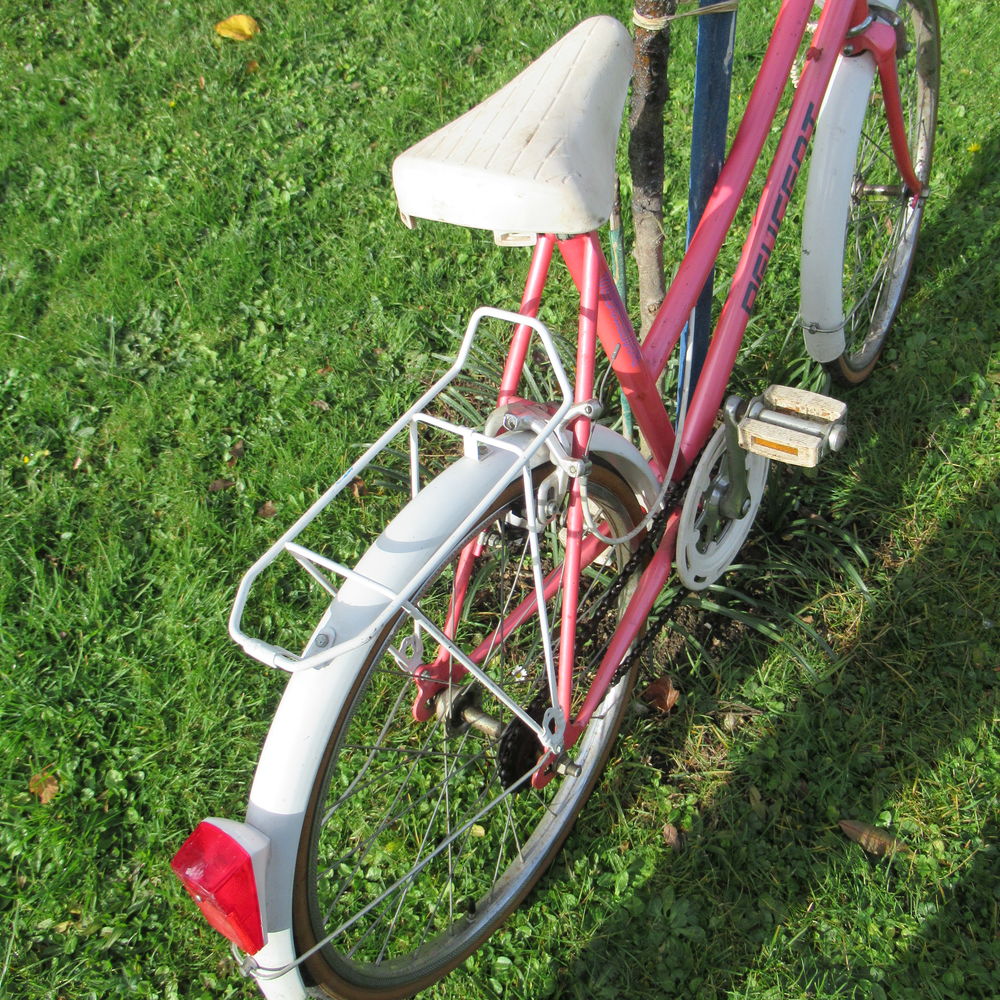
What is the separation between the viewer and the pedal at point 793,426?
6.57 feet

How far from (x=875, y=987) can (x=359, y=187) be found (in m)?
3.24

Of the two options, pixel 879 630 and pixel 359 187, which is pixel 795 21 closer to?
pixel 879 630

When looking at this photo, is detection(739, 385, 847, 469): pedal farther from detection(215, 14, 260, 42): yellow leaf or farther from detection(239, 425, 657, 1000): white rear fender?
detection(215, 14, 260, 42): yellow leaf

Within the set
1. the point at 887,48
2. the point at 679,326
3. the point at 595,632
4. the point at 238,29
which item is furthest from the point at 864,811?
the point at 238,29

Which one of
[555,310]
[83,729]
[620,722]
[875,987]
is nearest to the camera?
[875,987]

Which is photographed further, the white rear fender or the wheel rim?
the wheel rim

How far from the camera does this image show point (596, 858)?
7.27ft

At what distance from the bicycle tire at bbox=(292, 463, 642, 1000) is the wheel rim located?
4.32ft

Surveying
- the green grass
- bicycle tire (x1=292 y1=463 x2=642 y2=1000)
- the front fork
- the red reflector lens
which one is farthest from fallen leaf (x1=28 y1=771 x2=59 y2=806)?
the front fork

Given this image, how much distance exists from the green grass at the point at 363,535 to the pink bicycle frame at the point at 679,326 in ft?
1.80

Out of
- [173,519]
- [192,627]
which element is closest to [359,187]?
[173,519]

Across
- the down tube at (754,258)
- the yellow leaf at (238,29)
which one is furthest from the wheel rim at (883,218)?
the yellow leaf at (238,29)

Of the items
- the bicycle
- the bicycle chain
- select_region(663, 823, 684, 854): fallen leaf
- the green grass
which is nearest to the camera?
the bicycle

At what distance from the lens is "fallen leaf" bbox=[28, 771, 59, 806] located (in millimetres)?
2342
